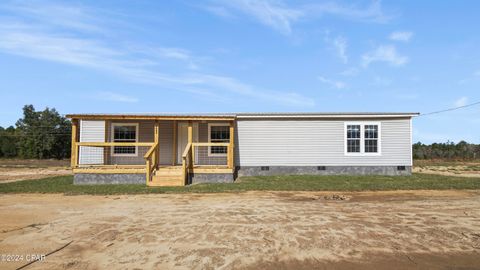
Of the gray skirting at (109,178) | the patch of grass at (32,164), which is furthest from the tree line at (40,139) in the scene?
the gray skirting at (109,178)

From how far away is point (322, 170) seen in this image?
1712 cm

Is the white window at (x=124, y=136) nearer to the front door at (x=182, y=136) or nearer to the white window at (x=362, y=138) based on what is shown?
the front door at (x=182, y=136)

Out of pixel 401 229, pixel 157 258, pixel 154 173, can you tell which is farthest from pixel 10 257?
pixel 154 173

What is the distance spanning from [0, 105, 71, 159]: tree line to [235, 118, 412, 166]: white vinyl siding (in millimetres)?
36672

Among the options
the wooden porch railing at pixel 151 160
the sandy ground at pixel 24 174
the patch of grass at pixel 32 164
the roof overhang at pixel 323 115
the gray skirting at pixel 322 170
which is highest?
the roof overhang at pixel 323 115

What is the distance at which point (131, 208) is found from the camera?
27.5ft

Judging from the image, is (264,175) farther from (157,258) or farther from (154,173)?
(157,258)

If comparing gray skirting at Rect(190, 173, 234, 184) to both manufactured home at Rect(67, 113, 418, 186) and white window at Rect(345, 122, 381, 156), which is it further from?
white window at Rect(345, 122, 381, 156)

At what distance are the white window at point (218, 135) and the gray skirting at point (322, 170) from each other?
133 centimetres

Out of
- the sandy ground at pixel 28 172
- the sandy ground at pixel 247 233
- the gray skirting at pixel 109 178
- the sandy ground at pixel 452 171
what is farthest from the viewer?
the sandy ground at pixel 452 171

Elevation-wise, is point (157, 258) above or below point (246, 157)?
below

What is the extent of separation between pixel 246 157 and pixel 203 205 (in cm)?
853

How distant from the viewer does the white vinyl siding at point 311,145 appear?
56.0 feet

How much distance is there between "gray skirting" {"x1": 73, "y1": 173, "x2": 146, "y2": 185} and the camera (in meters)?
14.2
